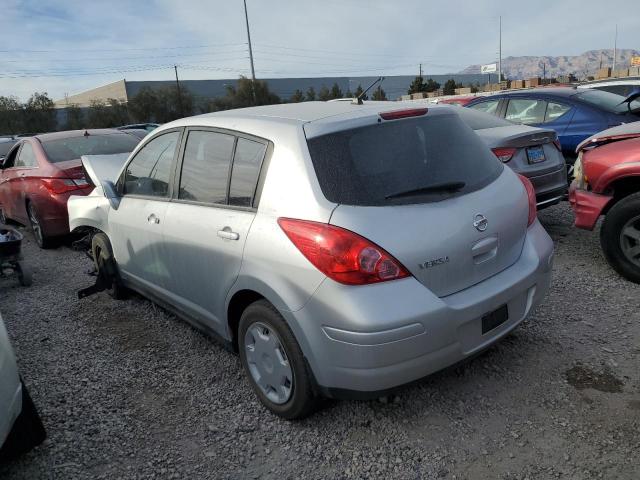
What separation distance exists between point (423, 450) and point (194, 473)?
112 cm

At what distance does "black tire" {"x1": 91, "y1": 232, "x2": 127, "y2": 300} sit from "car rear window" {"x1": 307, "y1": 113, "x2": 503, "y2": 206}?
8.93 ft

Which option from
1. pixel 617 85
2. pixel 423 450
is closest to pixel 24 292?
pixel 423 450

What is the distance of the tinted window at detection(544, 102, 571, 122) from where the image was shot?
23.1ft

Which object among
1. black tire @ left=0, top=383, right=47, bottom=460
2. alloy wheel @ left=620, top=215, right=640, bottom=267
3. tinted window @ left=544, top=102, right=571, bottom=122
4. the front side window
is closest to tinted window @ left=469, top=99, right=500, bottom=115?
the front side window

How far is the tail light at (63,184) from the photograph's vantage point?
6309 mm

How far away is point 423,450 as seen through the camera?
246 centimetres

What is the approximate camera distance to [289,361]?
8.34 feet

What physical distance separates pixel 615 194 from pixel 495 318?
2.54m

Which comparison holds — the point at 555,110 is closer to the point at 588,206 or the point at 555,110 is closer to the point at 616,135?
the point at 616,135

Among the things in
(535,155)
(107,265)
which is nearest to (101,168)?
(107,265)

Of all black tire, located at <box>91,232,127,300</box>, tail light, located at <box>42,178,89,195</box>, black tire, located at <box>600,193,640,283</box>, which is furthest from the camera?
tail light, located at <box>42,178,89,195</box>

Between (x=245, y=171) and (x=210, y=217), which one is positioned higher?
(x=245, y=171)

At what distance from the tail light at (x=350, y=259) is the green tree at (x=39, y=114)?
53464 millimetres

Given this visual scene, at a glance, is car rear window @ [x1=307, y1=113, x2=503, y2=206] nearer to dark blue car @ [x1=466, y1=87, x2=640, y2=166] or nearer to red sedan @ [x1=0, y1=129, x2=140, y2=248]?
dark blue car @ [x1=466, y1=87, x2=640, y2=166]
